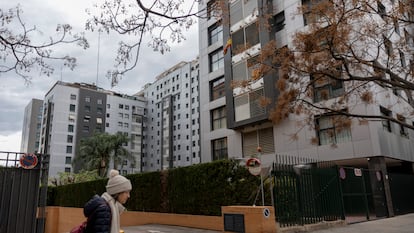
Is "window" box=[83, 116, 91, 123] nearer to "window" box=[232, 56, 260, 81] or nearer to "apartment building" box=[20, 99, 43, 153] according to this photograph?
"apartment building" box=[20, 99, 43, 153]

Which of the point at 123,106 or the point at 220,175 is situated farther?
the point at 123,106

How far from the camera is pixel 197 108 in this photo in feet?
209

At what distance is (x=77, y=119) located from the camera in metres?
63.2

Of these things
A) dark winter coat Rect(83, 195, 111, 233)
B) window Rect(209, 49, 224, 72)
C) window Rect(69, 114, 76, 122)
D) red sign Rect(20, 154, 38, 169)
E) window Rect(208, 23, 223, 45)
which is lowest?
dark winter coat Rect(83, 195, 111, 233)

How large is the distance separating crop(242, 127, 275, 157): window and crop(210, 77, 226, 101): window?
4.05 metres

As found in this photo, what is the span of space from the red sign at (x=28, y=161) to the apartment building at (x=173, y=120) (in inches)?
2003

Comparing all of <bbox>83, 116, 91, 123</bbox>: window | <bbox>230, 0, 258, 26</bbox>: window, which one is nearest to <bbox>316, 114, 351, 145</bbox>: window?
<bbox>230, 0, 258, 26</bbox>: window

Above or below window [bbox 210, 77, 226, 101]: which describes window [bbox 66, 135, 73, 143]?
above

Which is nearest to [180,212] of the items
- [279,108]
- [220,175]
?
[220,175]

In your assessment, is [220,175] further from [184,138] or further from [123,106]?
[123,106]

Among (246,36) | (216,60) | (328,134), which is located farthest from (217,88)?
(328,134)

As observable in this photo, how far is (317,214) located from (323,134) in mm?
8693

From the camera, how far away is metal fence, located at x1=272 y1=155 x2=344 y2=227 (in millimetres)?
10117

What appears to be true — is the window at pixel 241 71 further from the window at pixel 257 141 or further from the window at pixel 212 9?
the window at pixel 212 9
